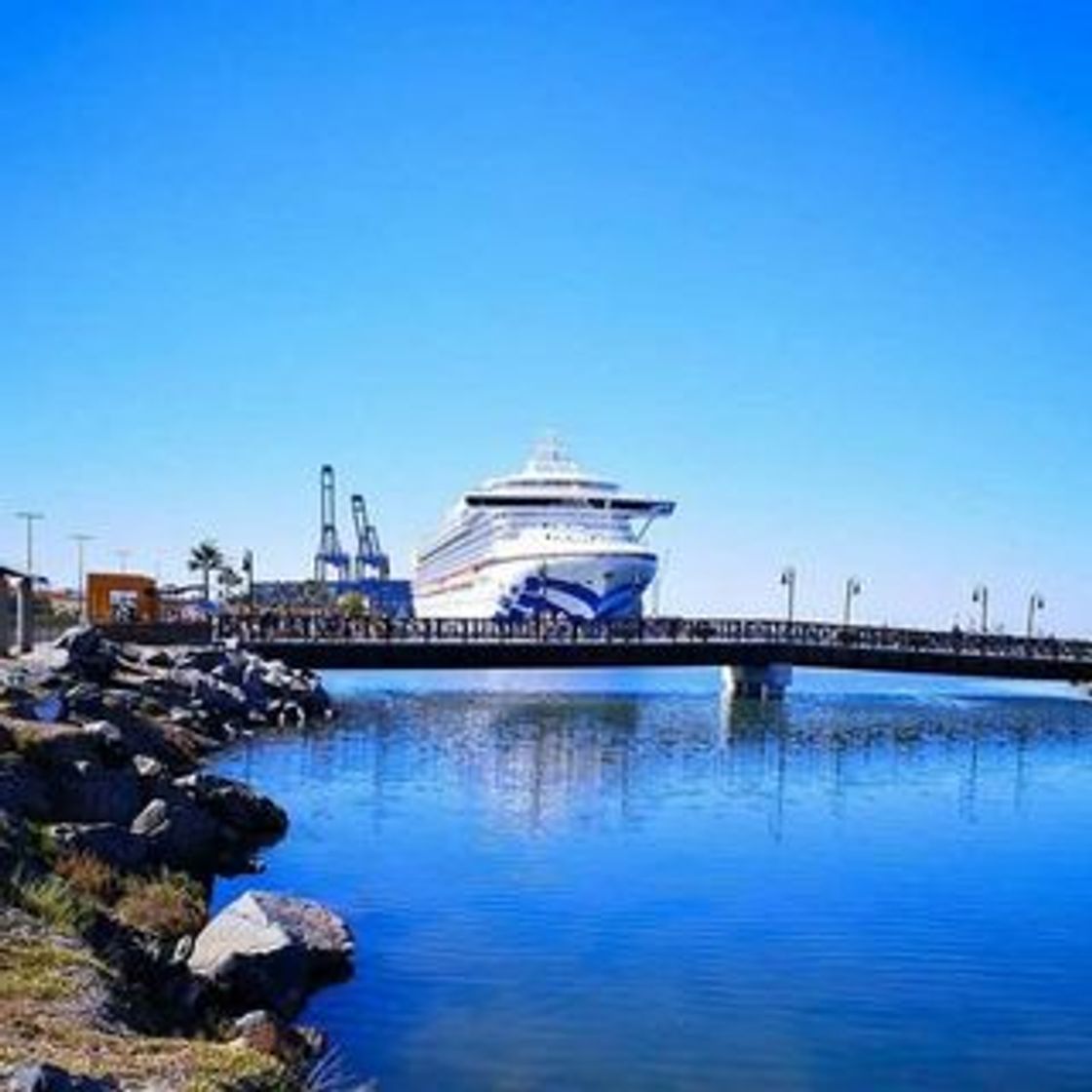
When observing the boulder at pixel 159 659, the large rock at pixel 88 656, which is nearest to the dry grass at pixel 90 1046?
the large rock at pixel 88 656

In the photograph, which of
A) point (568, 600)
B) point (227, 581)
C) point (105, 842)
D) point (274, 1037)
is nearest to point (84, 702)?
point (105, 842)

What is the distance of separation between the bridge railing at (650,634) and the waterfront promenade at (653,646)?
83 millimetres

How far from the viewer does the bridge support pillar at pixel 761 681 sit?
83.4 metres

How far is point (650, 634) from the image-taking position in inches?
3438

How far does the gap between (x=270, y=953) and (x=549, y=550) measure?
3739 inches

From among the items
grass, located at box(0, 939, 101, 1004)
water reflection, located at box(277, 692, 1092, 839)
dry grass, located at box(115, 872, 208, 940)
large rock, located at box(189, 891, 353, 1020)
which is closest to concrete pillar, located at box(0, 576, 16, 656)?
water reflection, located at box(277, 692, 1092, 839)

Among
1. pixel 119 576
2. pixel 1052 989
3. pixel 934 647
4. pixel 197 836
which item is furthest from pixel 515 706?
pixel 1052 989

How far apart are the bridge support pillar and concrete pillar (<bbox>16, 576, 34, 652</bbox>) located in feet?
135

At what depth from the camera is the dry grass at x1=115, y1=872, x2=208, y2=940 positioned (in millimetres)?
18594

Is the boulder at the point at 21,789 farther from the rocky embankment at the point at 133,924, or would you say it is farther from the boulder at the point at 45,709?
the boulder at the point at 45,709

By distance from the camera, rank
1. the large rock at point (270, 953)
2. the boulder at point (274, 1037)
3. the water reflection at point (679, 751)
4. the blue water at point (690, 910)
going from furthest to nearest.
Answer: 1. the water reflection at point (679, 751)
2. the blue water at point (690, 910)
3. the large rock at point (270, 953)
4. the boulder at point (274, 1037)

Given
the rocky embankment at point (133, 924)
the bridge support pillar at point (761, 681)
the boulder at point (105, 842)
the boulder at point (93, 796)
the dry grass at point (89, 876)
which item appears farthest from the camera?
the bridge support pillar at point (761, 681)

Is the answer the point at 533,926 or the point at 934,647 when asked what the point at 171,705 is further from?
the point at 934,647

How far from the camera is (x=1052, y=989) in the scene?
19.8m
